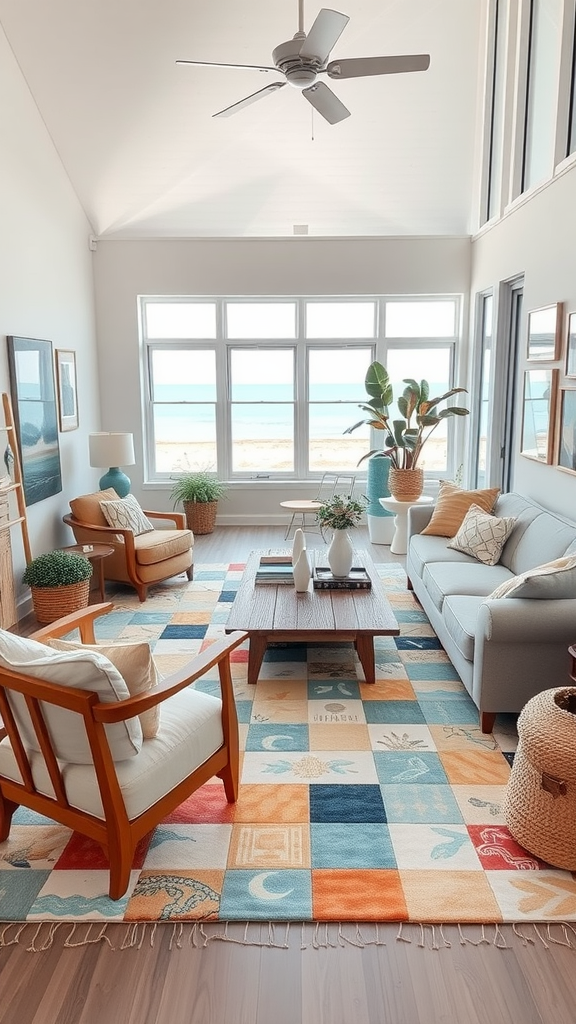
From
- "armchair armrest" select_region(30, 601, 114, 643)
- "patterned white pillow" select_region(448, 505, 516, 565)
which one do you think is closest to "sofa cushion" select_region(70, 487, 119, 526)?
"armchair armrest" select_region(30, 601, 114, 643)

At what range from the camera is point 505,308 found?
6387 millimetres

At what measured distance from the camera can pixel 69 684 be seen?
220cm

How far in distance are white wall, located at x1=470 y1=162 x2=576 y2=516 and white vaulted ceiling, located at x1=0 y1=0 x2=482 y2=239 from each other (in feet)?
4.16

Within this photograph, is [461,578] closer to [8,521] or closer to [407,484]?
[407,484]

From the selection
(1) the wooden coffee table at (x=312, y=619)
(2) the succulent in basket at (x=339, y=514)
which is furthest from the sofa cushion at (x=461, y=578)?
(2) the succulent in basket at (x=339, y=514)

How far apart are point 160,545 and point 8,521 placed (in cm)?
119

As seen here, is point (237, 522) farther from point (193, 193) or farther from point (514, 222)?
point (514, 222)

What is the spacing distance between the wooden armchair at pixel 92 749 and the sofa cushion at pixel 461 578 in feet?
6.57

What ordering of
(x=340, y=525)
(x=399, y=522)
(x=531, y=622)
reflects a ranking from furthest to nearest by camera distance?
(x=399, y=522) < (x=340, y=525) < (x=531, y=622)

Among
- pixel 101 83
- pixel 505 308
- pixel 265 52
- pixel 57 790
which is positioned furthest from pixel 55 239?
pixel 57 790

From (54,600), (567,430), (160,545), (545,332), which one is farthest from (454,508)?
(54,600)

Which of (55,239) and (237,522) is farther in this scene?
(237,522)

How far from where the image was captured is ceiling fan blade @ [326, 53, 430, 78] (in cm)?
391

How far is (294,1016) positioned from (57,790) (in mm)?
1012
